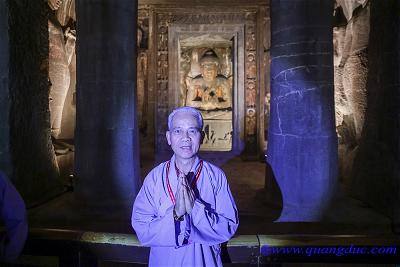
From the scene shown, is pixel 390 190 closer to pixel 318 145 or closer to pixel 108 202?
pixel 318 145

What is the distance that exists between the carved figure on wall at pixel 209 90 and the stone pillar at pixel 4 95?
22.1ft

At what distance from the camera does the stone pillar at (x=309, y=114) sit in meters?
4.30

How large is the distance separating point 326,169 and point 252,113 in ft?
17.8

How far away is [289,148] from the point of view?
439cm

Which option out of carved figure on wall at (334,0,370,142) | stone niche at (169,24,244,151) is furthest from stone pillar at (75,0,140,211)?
stone niche at (169,24,244,151)

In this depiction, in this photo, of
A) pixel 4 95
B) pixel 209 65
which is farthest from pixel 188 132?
pixel 209 65

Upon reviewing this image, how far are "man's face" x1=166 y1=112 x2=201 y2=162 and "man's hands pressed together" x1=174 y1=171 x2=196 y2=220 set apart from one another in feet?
0.61

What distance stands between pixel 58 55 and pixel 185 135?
5450mm

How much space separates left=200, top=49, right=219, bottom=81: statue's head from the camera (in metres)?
10.5

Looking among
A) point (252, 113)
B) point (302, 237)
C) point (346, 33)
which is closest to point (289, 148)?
point (302, 237)

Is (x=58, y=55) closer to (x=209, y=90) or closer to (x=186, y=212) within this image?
(x=209, y=90)
